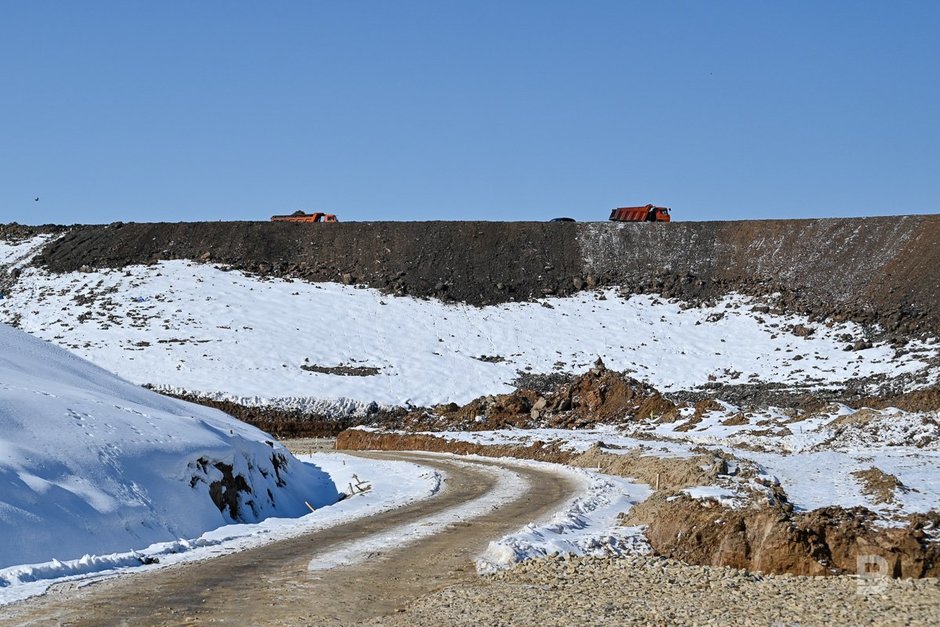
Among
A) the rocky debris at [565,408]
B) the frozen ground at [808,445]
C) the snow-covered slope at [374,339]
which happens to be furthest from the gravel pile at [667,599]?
the snow-covered slope at [374,339]

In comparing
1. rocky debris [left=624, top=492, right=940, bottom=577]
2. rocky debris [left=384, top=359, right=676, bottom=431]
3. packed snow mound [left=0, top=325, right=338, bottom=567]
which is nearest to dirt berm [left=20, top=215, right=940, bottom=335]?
rocky debris [left=384, top=359, right=676, bottom=431]

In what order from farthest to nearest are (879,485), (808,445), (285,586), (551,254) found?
(551,254), (808,445), (879,485), (285,586)

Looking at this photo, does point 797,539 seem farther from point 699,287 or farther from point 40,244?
point 40,244

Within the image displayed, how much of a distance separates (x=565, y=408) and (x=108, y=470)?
95.0 feet

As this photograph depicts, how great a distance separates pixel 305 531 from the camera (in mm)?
17453

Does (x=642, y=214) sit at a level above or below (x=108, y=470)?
above

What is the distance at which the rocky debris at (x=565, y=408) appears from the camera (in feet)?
136

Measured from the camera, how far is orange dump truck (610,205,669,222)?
80.4m

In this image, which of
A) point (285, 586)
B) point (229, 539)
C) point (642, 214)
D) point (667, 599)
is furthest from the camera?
point (642, 214)

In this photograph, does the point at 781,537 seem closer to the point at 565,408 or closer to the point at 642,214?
the point at 565,408

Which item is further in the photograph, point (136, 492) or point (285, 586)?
point (136, 492)

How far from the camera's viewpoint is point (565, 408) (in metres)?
43.7

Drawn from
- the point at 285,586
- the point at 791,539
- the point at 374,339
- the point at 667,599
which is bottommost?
the point at 285,586

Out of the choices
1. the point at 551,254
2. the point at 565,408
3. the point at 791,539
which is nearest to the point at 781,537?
the point at 791,539
